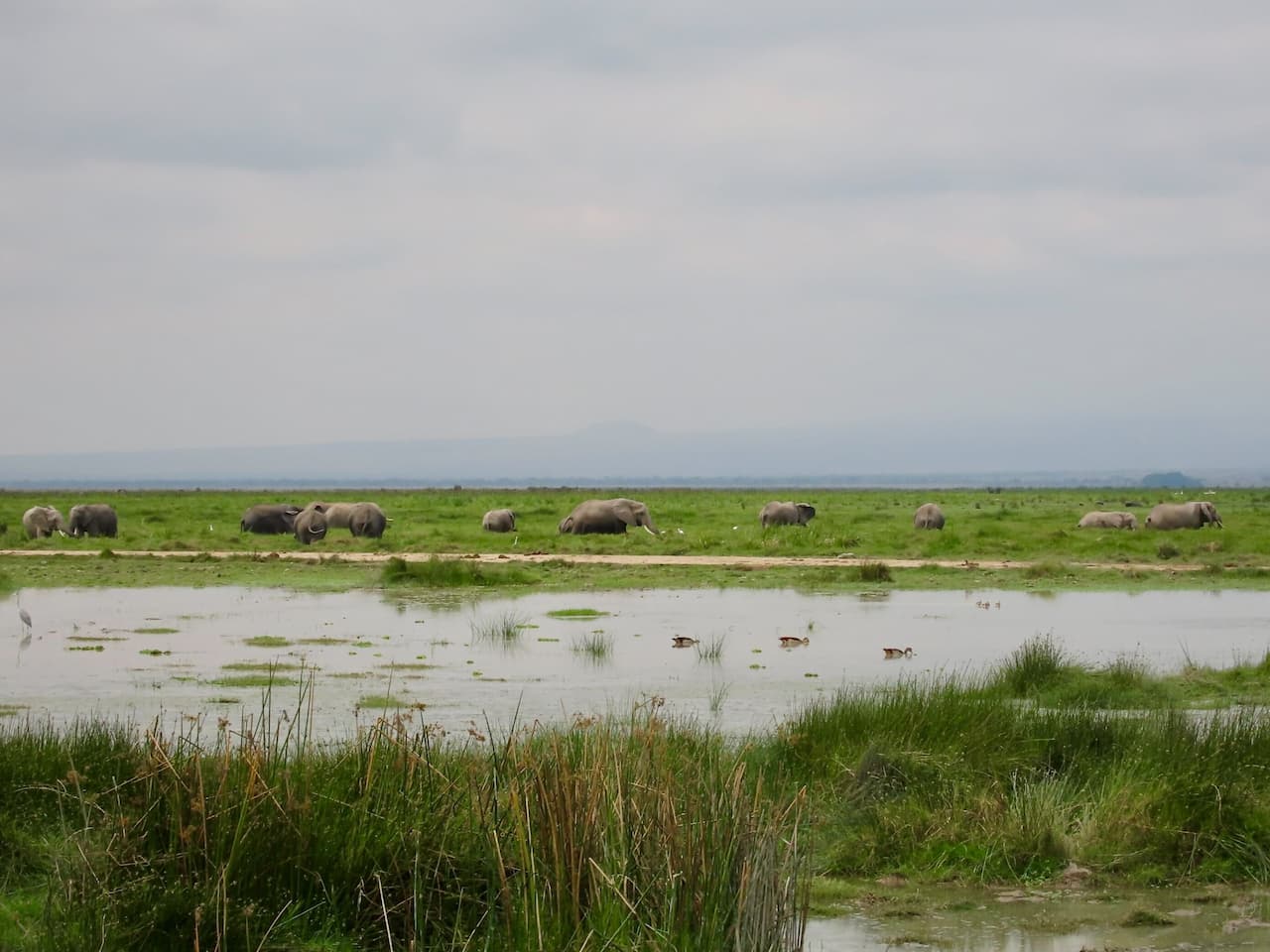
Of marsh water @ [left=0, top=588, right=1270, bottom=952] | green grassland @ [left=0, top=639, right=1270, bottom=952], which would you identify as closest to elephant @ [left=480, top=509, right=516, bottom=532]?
marsh water @ [left=0, top=588, right=1270, bottom=952]

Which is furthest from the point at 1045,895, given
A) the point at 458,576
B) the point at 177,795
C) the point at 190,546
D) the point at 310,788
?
the point at 190,546

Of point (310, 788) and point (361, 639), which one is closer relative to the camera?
point (310, 788)

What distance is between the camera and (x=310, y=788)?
6.78 metres

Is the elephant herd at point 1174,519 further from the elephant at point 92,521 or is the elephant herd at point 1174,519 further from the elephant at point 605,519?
the elephant at point 92,521

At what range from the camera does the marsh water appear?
7695 mm

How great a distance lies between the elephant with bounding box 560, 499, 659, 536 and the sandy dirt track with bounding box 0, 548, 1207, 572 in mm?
6131

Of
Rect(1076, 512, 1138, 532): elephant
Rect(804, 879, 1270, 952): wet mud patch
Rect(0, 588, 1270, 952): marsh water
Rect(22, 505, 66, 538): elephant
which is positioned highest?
Rect(1076, 512, 1138, 532): elephant

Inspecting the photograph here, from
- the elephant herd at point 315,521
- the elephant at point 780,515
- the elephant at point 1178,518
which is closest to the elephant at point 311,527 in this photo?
the elephant herd at point 315,521

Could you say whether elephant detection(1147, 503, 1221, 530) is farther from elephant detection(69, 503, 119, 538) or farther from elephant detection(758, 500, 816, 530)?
elephant detection(69, 503, 119, 538)

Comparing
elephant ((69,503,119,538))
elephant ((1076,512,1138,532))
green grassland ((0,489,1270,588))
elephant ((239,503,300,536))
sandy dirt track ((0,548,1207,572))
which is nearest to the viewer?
green grassland ((0,489,1270,588))

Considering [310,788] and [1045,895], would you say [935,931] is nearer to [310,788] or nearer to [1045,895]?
[1045,895]

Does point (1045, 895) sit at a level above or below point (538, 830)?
below

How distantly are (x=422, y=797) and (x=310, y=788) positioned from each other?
524 mm

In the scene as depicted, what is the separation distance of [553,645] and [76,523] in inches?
951
